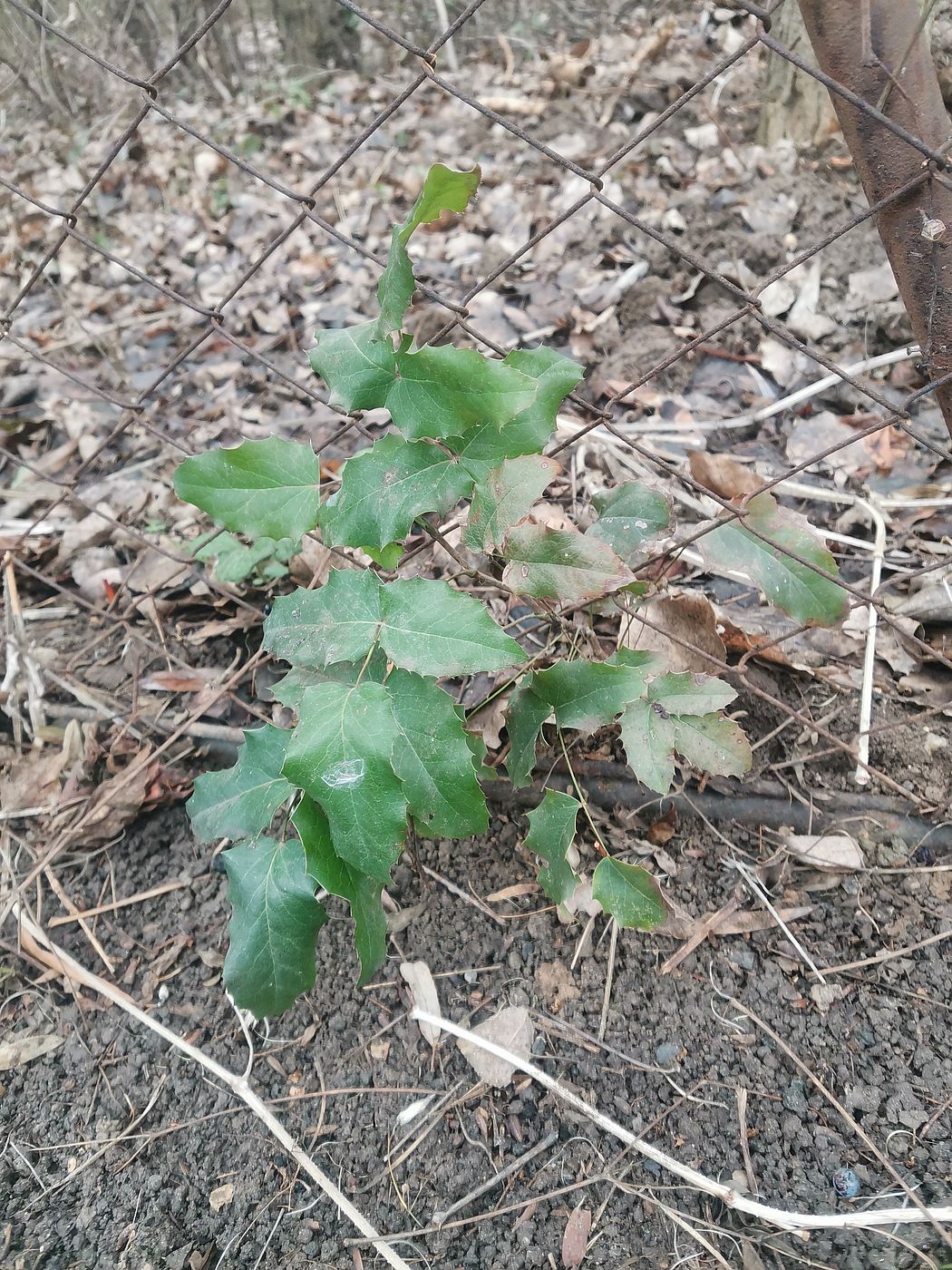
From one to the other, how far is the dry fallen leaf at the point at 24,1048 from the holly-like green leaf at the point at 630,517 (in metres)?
1.23

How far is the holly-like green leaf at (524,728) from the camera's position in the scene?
1235 mm

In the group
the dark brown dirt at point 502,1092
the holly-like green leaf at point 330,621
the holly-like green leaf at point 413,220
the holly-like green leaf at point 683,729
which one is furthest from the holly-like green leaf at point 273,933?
the holly-like green leaf at point 413,220

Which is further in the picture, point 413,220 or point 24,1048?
point 24,1048

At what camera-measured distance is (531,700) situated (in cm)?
125

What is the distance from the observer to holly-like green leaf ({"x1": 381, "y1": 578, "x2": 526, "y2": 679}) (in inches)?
39.2

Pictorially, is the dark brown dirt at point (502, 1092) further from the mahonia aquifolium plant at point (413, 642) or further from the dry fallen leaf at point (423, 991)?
the mahonia aquifolium plant at point (413, 642)

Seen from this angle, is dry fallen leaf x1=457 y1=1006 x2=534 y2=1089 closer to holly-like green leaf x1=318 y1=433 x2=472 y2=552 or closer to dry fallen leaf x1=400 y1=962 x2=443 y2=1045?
dry fallen leaf x1=400 y1=962 x2=443 y2=1045

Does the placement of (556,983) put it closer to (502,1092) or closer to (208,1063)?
(502,1092)

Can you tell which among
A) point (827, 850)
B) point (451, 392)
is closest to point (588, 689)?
point (451, 392)

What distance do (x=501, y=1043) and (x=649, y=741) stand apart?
1.74 ft

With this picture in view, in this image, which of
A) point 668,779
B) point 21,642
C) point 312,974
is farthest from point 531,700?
point 21,642

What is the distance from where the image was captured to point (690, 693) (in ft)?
3.95

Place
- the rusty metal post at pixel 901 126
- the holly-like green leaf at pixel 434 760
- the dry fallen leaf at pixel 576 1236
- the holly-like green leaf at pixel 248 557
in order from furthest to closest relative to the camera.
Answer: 1. the holly-like green leaf at pixel 248 557
2. the dry fallen leaf at pixel 576 1236
3. the holly-like green leaf at pixel 434 760
4. the rusty metal post at pixel 901 126

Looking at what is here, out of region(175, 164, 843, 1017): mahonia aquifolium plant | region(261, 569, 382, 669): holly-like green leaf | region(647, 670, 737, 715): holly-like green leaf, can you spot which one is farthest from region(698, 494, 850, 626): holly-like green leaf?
region(261, 569, 382, 669): holly-like green leaf
